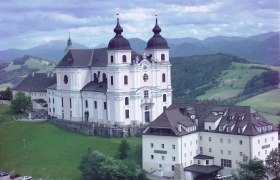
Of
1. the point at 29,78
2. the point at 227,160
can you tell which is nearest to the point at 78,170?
the point at 227,160

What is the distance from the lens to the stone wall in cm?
6619

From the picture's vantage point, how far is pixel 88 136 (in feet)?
220

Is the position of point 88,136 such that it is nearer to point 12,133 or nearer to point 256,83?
point 12,133

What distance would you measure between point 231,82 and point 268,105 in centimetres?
5837

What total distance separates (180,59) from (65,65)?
403ft

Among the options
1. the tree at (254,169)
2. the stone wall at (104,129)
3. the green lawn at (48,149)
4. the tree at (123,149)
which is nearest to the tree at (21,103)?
the green lawn at (48,149)

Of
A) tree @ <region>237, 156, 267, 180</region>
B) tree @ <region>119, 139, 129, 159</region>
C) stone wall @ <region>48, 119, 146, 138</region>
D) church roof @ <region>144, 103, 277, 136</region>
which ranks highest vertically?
church roof @ <region>144, 103, 277, 136</region>

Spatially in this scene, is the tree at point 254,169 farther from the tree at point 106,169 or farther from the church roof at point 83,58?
the church roof at point 83,58

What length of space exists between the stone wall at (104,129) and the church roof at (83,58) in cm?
861

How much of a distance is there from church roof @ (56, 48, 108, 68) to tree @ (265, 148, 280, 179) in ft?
94.2

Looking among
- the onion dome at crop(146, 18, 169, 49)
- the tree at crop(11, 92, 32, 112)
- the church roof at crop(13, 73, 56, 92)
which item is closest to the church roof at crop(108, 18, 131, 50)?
the onion dome at crop(146, 18, 169, 49)

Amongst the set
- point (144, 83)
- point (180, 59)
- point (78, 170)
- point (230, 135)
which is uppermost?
point (180, 59)

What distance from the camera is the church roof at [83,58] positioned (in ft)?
242

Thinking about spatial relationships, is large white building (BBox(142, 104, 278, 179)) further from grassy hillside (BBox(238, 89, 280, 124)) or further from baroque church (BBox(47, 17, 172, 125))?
grassy hillside (BBox(238, 89, 280, 124))
